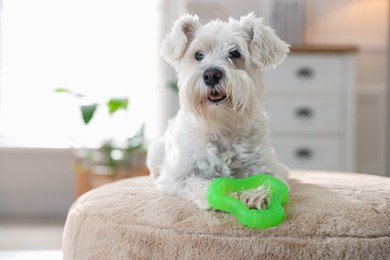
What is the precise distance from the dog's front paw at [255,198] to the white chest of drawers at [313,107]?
218 centimetres

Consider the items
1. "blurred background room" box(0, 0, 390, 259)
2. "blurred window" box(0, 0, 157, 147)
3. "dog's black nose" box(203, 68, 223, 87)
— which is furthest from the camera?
"blurred window" box(0, 0, 157, 147)

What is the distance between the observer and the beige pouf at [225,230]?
5.32 ft

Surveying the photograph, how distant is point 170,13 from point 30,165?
62.4 inches

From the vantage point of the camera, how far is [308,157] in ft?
13.2

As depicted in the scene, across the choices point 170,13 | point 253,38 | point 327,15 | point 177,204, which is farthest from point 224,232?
point 327,15

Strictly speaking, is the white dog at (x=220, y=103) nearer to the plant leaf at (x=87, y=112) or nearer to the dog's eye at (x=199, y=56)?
the dog's eye at (x=199, y=56)

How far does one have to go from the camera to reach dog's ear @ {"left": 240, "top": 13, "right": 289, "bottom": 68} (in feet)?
7.09

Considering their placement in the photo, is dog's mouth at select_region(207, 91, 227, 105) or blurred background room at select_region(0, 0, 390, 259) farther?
blurred background room at select_region(0, 0, 390, 259)

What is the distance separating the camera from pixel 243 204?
1.71m

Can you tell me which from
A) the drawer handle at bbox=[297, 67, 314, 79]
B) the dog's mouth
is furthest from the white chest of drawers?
the dog's mouth

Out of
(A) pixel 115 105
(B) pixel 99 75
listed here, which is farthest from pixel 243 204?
Result: (B) pixel 99 75

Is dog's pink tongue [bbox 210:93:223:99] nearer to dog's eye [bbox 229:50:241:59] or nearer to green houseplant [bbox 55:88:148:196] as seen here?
dog's eye [bbox 229:50:241:59]

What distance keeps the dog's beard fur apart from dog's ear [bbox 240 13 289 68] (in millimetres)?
81

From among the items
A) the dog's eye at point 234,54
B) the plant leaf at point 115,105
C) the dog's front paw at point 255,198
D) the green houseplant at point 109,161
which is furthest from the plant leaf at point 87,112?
the dog's front paw at point 255,198
